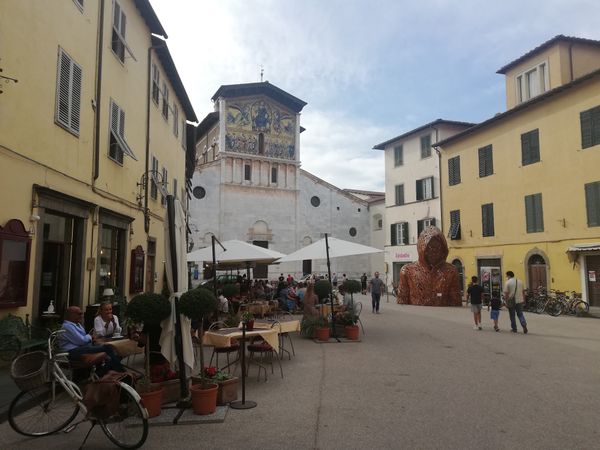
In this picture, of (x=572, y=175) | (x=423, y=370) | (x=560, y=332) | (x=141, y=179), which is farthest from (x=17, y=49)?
(x=572, y=175)

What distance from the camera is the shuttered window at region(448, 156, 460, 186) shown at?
88.0 feet

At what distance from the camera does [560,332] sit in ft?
42.3

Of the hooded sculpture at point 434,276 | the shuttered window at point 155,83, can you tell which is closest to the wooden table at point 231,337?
the shuttered window at point 155,83

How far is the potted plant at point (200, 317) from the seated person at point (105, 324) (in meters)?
2.11

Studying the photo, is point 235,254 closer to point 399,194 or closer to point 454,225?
point 454,225

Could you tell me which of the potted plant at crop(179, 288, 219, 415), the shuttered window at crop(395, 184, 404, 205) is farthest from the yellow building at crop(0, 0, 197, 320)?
the shuttered window at crop(395, 184, 404, 205)

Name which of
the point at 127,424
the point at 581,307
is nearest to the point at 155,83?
the point at 127,424

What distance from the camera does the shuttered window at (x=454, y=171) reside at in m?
26.8

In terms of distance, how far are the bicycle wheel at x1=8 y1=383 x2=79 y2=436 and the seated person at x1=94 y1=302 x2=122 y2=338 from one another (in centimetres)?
213

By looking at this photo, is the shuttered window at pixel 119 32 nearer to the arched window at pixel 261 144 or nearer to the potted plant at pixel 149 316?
the potted plant at pixel 149 316

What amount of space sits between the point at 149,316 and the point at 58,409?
4.30 ft

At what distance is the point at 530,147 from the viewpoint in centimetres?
2170

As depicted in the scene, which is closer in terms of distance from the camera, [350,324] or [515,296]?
[350,324]

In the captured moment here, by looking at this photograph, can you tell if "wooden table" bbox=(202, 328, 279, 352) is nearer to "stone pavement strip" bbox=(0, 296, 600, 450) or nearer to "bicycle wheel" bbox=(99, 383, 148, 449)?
"stone pavement strip" bbox=(0, 296, 600, 450)
